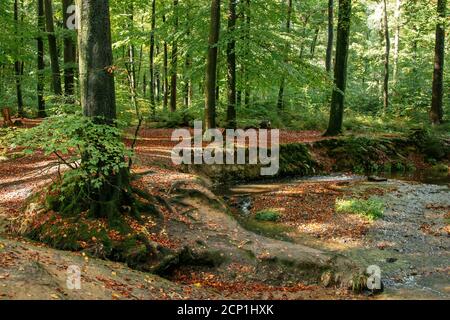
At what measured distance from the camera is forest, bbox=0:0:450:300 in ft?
22.5

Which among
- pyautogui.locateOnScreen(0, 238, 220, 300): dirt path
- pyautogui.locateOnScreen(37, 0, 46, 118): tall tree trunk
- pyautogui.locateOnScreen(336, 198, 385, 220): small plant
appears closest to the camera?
pyautogui.locateOnScreen(0, 238, 220, 300): dirt path

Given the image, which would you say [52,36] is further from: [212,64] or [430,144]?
[430,144]

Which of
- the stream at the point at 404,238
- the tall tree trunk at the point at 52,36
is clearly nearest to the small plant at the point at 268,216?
the stream at the point at 404,238

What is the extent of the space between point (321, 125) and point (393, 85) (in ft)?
32.9

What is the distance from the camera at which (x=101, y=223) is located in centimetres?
762

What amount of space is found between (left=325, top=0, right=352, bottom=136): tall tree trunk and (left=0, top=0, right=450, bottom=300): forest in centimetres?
7

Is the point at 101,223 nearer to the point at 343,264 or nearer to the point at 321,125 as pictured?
the point at 343,264

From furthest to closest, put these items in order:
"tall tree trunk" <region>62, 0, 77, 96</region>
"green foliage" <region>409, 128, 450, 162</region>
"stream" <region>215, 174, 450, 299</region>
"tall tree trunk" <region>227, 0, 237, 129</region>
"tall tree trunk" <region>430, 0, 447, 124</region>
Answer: "tall tree trunk" <region>430, 0, 447, 124</region> → "green foliage" <region>409, 128, 450, 162</region> → "tall tree trunk" <region>227, 0, 237, 129</region> → "tall tree trunk" <region>62, 0, 77, 96</region> → "stream" <region>215, 174, 450, 299</region>

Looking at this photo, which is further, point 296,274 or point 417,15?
point 417,15

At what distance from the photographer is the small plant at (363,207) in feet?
35.7

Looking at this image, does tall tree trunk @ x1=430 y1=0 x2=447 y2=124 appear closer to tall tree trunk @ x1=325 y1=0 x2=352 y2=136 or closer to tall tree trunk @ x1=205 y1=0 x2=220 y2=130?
tall tree trunk @ x1=325 y1=0 x2=352 y2=136

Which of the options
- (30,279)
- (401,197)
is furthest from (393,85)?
(30,279)

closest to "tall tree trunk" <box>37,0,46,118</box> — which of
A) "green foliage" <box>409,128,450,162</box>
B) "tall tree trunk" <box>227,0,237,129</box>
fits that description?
"tall tree trunk" <box>227,0,237,129</box>

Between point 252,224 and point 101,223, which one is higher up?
point 101,223
